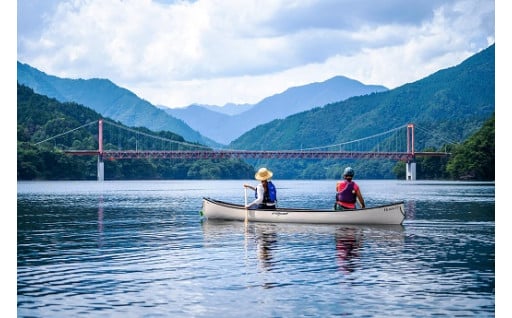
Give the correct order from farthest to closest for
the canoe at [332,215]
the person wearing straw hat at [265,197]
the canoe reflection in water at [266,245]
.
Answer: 1. the person wearing straw hat at [265,197]
2. the canoe at [332,215]
3. the canoe reflection in water at [266,245]

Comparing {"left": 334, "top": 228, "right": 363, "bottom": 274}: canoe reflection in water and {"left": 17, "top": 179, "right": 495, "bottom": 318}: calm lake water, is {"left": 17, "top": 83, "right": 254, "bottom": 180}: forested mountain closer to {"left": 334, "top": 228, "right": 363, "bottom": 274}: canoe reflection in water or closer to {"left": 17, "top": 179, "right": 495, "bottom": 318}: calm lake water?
{"left": 17, "top": 179, "right": 495, "bottom": 318}: calm lake water

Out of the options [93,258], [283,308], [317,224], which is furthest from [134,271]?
[317,224]

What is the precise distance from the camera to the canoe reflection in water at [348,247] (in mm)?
16609

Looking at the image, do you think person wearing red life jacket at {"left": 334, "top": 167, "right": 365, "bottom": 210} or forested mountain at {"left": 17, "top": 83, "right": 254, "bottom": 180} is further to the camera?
forested mountain at {"left": 17, "top": 83, "right": 254, "bottom": 180}

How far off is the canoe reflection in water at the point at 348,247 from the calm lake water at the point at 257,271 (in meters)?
0.03

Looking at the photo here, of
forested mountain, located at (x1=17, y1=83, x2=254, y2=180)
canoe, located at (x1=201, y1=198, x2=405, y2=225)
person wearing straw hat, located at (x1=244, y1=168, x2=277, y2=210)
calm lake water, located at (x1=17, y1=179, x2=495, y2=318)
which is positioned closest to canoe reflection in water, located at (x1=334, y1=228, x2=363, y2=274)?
calm lake water, located at (x1=17, y1=179, x2=495, y2=318)

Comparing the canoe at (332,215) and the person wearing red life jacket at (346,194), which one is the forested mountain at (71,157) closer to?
the canoe at (332,215)

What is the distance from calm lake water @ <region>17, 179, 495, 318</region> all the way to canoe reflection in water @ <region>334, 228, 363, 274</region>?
0.09ft

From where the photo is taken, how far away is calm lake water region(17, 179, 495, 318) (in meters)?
12.4

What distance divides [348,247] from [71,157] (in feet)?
371

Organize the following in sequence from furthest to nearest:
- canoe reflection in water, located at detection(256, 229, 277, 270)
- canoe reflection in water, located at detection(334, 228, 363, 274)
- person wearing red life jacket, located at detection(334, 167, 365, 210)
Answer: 1. person wearing red life jacket, located at detection(334, 167, 365, 210)
2. canoe reflection in water, located at detection(256, 229, 277, 270)
3. canoe reflection in water, located at detection(334, 228, 363, 274)

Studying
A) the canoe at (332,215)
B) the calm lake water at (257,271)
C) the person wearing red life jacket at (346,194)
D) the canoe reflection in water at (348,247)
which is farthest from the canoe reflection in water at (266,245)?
the person wearing red life jacket at (346,194)

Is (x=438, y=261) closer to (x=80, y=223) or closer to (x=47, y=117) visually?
(x=80, y=223)

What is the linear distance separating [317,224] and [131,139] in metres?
146
